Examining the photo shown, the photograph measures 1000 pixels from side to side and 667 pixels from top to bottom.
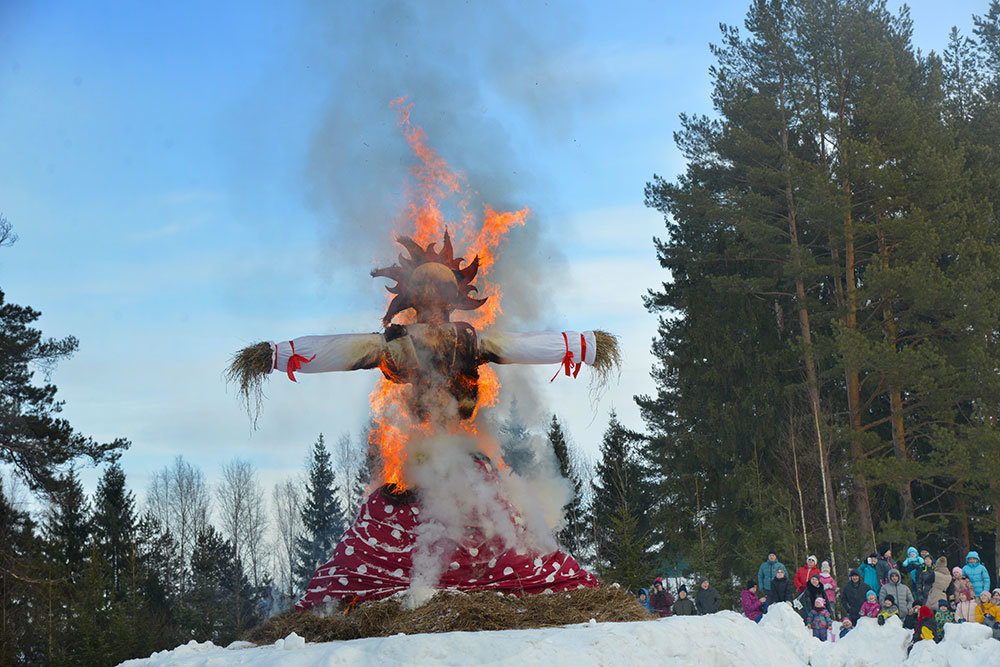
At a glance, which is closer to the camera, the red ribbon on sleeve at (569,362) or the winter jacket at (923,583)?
the red ribbon on sleeve at (569,362)

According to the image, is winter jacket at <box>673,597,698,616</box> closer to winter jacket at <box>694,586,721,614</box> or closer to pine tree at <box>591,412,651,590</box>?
winter jacket at <box>694,586,721,614</box>

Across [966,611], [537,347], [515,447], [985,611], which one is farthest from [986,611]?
[537,347]

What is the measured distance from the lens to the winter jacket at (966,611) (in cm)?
1244

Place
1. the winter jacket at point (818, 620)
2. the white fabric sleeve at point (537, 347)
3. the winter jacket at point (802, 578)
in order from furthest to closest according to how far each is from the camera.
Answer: the winter jacket at point (802, 578) → the winter jacket at point (818, 620) → the white fabric sleeve at point (537, 347)

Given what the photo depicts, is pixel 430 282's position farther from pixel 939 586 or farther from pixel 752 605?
pixel 939 586

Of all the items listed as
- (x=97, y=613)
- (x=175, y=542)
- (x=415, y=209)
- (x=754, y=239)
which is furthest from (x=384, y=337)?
(x=175, y=542)

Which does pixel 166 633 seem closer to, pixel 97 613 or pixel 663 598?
pixel 97 613

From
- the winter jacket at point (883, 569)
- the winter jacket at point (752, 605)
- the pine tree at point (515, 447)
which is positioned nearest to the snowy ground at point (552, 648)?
the pine tree at point (515, 447)

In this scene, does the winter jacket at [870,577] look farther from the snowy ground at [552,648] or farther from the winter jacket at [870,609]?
the snowy ground at [552,648]

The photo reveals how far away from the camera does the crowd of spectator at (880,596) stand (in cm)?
1334

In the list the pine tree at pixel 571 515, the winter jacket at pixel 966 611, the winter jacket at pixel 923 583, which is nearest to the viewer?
the winter jacket at pixel 966 611

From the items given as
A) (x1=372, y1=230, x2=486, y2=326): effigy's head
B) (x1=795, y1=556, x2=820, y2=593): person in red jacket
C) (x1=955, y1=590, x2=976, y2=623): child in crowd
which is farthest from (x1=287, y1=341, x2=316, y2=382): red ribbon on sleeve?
(x1=795, y1=556, x2=820, y2=593): person in red jacket

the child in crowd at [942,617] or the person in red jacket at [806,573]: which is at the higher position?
the person in red jacket at [806,573]

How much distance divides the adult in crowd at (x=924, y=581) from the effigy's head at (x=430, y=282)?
872 cm
